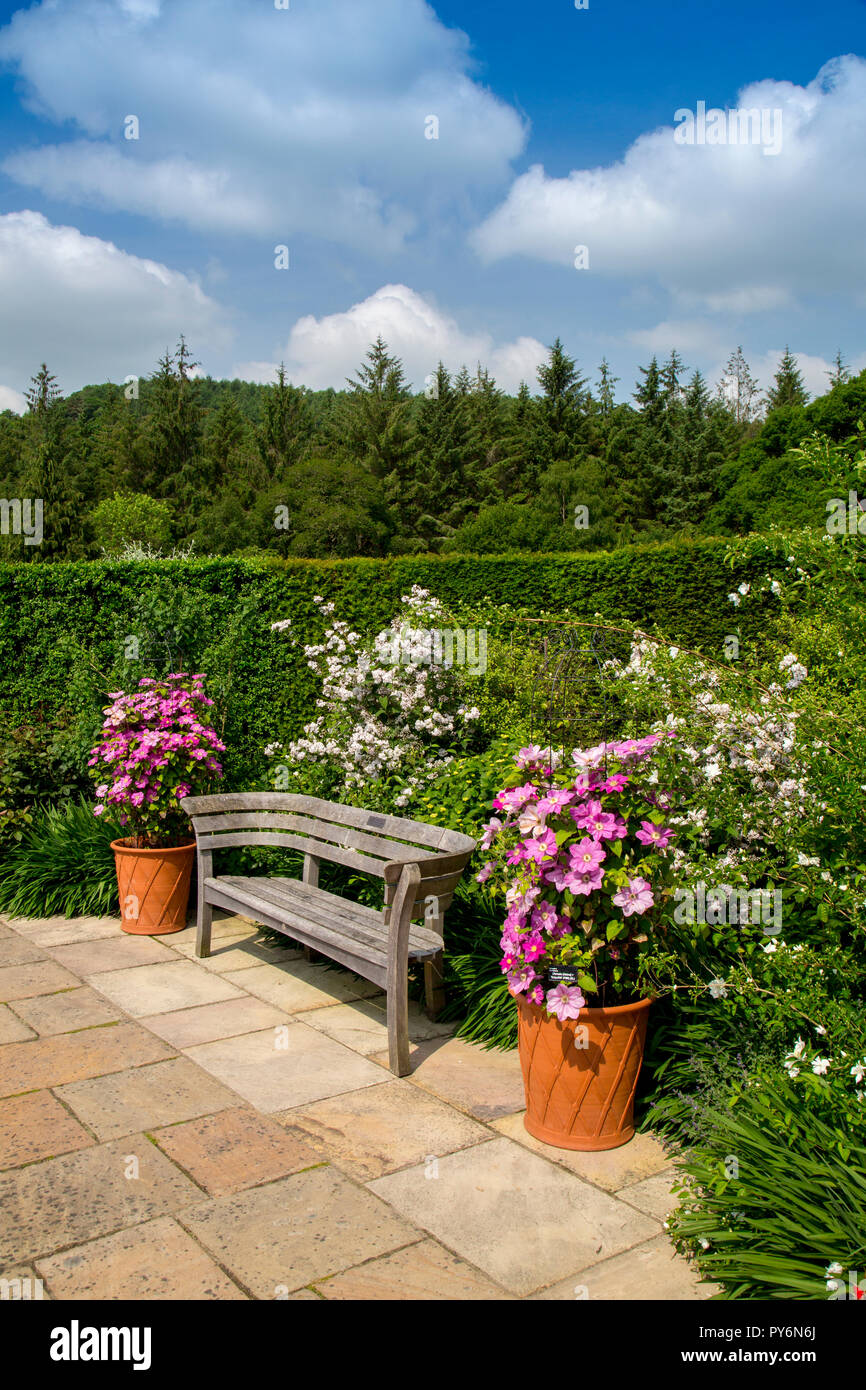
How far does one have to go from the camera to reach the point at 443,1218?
8.95 ft

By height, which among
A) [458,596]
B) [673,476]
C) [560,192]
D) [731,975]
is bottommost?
[731,975]

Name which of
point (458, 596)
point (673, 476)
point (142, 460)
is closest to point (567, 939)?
point (458, 596)

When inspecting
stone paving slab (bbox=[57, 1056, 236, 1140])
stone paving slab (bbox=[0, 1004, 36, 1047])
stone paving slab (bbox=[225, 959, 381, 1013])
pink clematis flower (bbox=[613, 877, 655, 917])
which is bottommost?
stone paving slab (bbox=[225, 959, 381, 1013])

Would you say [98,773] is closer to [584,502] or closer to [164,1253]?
[164,1253]

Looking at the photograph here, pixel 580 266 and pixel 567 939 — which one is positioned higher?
pixel 580 266

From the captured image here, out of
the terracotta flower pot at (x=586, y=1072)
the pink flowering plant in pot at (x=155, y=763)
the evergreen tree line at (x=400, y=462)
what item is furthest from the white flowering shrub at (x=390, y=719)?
the evergreen tree line at (x=400, y=462)

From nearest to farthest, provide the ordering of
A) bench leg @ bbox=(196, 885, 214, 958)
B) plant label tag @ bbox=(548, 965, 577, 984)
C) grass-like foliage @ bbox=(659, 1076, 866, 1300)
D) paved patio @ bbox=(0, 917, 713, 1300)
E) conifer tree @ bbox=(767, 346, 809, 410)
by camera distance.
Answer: grass-like foliage @ bbox=(659, 1076, 866, 1300), paved patio @ bbox=(0, 917, 713, 1300), plant label tag @ bbox=(548, 965, 577, 984), bench leg @ bbox=(196, 885, 214, 958), conifer tree @ bbox=(767, 346, 809, 410)

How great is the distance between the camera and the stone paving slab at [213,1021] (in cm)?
414

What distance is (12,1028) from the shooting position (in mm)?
4184

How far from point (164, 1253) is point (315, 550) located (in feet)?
93.1

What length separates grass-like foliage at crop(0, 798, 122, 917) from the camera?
6.07 m

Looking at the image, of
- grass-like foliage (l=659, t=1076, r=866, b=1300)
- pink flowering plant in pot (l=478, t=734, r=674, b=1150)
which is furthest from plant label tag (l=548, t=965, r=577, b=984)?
grass-like foliage (l=659, t=1076, r=866, b=1300)

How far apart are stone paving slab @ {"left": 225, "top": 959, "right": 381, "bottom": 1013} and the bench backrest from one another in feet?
1.66

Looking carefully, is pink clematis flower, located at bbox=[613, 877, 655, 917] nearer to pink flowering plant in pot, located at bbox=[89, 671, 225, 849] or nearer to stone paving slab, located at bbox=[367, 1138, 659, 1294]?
stone paving slab, located at bbox=[367, 1138, 659, 1294]
